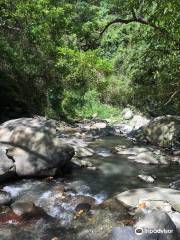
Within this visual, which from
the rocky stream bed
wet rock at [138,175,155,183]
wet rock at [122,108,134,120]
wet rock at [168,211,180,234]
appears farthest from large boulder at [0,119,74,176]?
wet rock at [122,108,134,120]

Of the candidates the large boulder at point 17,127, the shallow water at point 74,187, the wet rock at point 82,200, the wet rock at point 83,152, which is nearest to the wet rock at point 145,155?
the shallow water at point 74,187

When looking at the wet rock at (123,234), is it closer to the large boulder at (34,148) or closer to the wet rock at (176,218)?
the wet rock at (176,218)

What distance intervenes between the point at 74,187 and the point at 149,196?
1661 mm

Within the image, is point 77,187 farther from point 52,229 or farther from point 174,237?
point 174,237

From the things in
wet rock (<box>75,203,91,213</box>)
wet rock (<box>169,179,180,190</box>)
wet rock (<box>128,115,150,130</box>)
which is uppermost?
wet rock (<box>75,203,91,213</box>)

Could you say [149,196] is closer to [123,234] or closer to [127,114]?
[123,234]

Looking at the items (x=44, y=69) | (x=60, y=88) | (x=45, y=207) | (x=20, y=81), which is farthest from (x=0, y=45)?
(x=45, y=207)

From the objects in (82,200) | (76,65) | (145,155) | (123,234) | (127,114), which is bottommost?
(127,114)

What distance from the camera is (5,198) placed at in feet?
21.5

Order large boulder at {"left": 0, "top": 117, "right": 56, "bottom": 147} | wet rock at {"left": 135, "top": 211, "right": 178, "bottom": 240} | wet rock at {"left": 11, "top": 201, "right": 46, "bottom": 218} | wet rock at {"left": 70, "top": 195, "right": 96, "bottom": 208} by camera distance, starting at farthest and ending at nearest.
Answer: large boulder at {"left": 0, "top": 117, "right": 56, "bottom": 147} < wet rock at {"left": 70, "top": 195, "right": 96, "bottom": 208} < wet rock at {"left": 11, "top": 201, "right": 46, "bottom": 218} < wet rock at {"left": 135, "top": 211, "right": 178, "bottom": 240}

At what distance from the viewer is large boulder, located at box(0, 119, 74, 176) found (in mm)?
7957

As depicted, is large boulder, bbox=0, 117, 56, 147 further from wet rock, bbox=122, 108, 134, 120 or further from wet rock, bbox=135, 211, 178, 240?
wet rock, bbox=122, 108, 134, 120

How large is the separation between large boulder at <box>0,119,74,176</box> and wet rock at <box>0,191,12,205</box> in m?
0.96

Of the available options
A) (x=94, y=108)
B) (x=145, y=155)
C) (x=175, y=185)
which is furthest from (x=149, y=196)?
(x=94, y=108)
